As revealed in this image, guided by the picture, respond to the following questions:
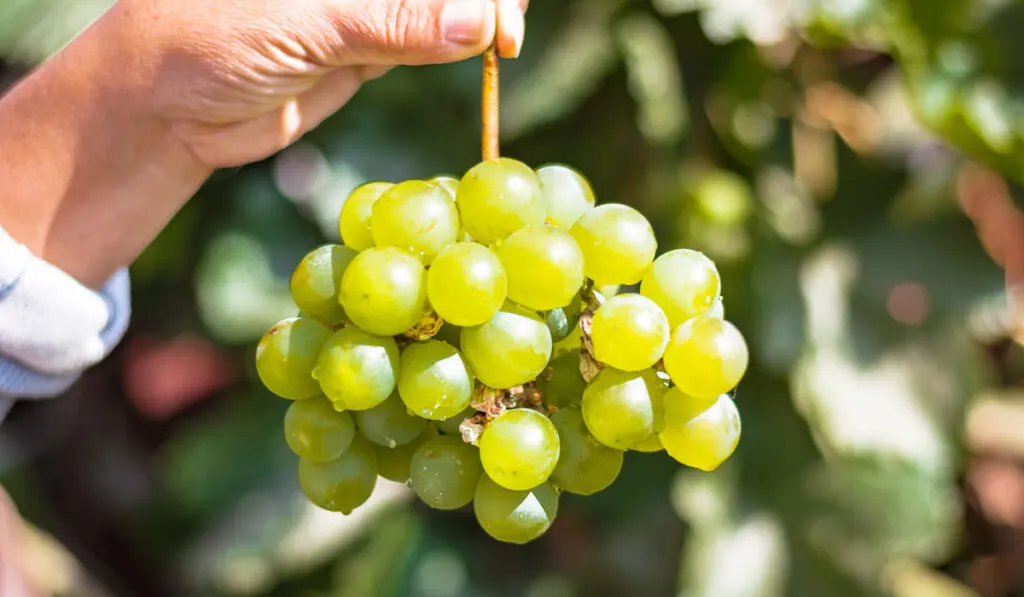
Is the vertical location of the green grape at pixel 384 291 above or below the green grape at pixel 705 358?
above

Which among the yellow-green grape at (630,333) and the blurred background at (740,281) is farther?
the blurred background at (740,281)

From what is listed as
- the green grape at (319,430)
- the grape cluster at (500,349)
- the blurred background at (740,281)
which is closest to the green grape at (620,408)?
the grape cluster at (500,349)

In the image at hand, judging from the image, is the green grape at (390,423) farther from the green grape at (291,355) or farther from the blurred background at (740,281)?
the blurred background at (740,281)

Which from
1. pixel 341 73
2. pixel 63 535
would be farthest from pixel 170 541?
pixel 341 73

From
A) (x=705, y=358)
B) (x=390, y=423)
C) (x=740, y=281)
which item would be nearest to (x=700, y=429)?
(x=705, y=358)

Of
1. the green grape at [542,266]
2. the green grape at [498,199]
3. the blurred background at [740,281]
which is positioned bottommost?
the blurred background at [740,281]

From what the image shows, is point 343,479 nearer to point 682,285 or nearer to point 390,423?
point 390,423
